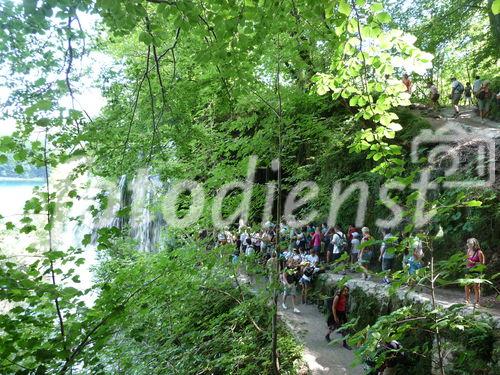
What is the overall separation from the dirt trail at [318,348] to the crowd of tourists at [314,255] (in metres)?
0.22

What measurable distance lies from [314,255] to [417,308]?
15.3 ft

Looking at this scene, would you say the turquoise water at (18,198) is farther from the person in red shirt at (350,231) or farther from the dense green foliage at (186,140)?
the person in red shirt at (350,231)

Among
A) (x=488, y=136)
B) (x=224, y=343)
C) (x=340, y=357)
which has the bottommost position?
(x=340, y=357)

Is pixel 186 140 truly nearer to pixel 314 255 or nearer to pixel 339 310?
pixel 339 310

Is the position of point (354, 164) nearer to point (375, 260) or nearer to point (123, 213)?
point (375, 260)

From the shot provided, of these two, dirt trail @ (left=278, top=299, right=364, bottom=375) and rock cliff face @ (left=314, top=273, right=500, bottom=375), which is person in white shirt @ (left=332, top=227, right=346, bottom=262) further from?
dirt trail @ (left=278, top=299, right=364, bottom=375)

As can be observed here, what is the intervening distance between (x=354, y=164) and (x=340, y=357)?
685cm

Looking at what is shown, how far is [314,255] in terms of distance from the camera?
934 cm

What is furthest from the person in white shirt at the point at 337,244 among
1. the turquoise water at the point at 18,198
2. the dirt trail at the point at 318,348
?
Answer: the turquoise water at the point at 18,198

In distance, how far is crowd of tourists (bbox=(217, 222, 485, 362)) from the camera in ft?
16.7

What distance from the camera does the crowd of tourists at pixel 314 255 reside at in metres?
5.09

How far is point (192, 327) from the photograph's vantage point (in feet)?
17.0

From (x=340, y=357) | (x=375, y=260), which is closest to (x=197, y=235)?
(x=340, y=357)

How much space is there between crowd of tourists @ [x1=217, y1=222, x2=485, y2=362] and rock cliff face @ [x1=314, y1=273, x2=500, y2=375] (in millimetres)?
275
